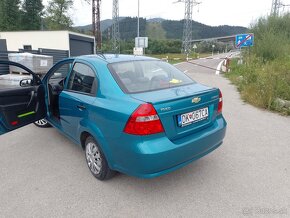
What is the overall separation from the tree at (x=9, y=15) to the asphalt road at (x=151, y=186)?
5987cm

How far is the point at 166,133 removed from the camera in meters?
2.57

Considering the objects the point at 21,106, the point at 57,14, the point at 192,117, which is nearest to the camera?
the point at 192,117

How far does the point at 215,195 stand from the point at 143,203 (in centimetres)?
86

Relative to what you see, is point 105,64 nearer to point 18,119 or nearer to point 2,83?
point 18,119

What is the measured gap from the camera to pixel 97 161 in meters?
3.12

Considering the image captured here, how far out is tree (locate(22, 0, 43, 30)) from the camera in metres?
59.9

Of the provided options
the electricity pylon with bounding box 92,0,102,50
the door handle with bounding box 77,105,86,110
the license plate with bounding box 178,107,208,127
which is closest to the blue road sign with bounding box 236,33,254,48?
the license plate with bounding box 178,107,208,127

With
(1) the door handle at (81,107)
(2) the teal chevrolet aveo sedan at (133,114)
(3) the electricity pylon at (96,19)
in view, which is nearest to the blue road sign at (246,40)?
(2) the teal chevrolet aveo sedan at (133,114)

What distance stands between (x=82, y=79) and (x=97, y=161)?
118 centimetres

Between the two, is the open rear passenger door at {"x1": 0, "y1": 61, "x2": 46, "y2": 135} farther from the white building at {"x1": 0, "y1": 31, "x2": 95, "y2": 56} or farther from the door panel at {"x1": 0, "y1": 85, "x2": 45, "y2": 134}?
the white building at {"x1": 0, "y1": 31, "x2": 95, "y2": 56}

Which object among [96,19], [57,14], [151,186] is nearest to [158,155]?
[151,186]

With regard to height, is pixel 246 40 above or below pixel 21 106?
above

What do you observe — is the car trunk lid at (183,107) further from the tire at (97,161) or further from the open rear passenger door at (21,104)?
the open rear passenger door at (21,104)

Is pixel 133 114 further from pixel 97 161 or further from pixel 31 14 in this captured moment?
pixel 31 14
